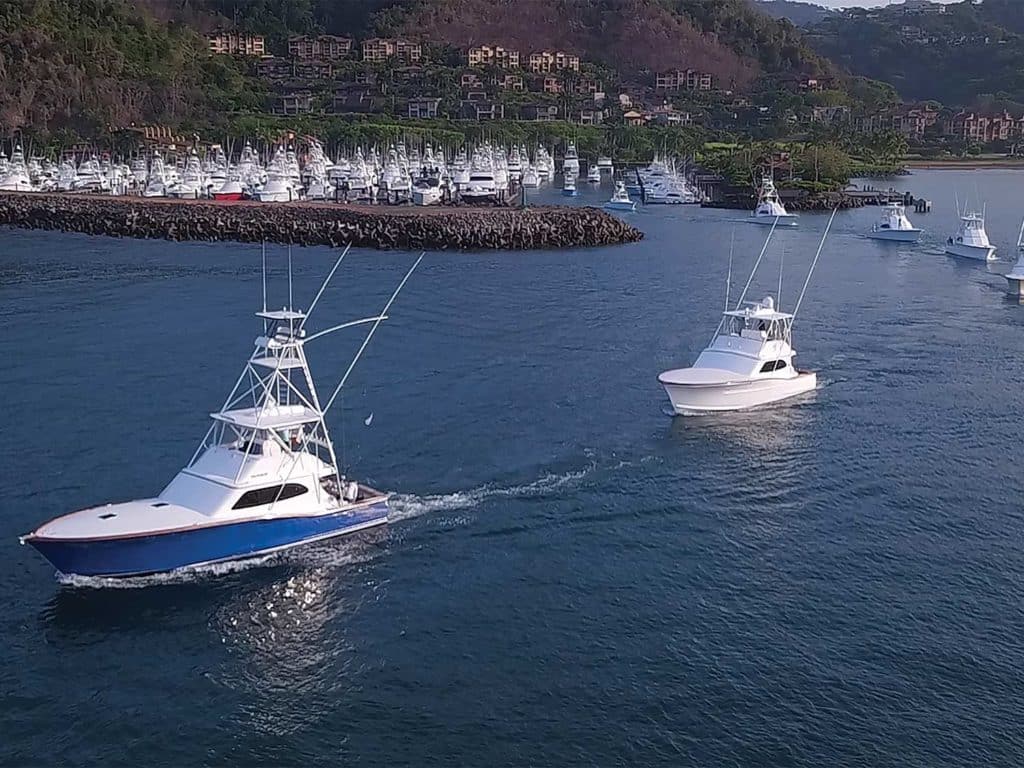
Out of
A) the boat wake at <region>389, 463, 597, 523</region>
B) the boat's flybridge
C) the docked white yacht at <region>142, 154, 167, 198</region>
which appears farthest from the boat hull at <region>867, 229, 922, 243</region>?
the boat wake at <region>389, 463, 597, 523</region>

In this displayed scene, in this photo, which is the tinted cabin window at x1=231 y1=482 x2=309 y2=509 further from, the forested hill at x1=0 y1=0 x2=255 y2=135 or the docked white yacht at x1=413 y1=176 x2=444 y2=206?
the forested hill at x1=0 y1=0 x2=255 y2=135

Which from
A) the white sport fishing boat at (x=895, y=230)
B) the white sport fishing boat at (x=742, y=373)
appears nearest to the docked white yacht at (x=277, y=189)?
the white sport fishing boat at (x=895, y=230)

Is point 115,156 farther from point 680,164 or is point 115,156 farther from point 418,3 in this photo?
point 418,3

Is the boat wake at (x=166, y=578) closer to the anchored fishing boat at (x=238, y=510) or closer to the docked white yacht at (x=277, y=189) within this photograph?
the anchored fishing boat at (x=238, y=510)

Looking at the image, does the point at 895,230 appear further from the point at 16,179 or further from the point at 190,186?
the point at 16,179

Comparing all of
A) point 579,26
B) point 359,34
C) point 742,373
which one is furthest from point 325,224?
point 579,26

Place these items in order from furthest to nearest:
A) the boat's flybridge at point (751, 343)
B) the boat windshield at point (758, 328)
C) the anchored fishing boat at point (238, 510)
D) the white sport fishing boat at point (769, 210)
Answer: the white sport fishing boat at point (769, 210)
the boat windshield at point (758, 328)
the boat's flybridge at point (751, 343)
the anchored fishing boat at point (238, 510)

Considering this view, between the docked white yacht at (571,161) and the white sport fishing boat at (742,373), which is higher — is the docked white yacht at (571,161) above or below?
above

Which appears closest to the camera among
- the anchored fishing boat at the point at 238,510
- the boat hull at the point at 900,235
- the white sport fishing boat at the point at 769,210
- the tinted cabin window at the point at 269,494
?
the anchored fishing boat at the point at 238,510
